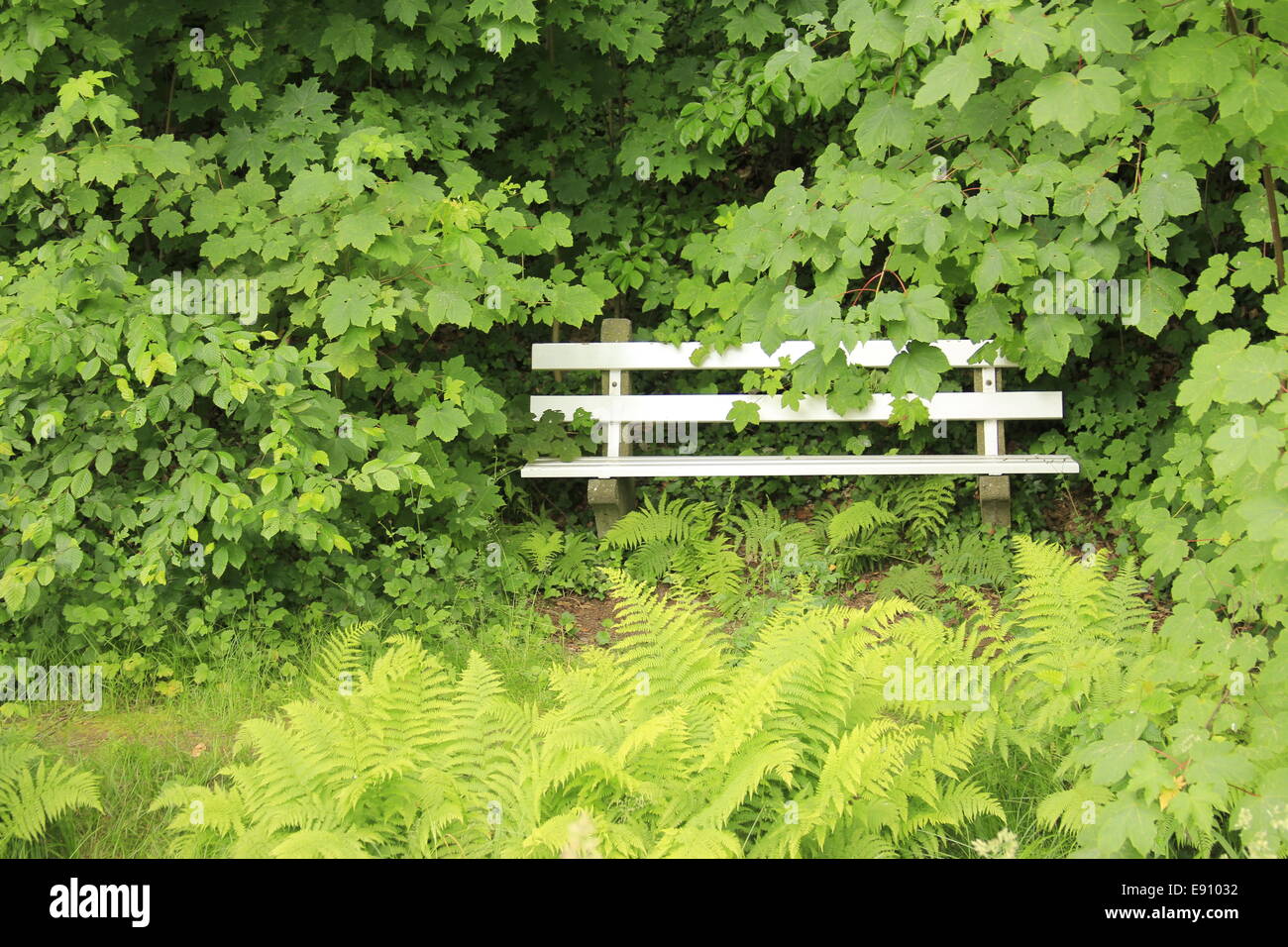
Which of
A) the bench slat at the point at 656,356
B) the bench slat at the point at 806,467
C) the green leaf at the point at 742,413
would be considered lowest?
the bench slat at the point at 806,467

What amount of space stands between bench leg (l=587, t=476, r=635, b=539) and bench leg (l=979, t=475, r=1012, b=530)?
183cm

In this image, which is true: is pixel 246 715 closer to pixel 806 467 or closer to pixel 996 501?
pixel 806 467

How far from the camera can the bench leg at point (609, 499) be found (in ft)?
19.9

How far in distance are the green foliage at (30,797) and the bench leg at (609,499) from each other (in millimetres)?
3021

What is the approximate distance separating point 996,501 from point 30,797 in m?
4.57

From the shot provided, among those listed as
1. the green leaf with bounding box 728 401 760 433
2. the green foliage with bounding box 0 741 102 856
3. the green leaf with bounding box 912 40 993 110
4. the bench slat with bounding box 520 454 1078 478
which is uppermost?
the green leaf with bounding box 912 40 993 110

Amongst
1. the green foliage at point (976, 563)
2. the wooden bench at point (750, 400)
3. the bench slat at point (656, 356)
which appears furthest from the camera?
the bench slat at point (656, 356)

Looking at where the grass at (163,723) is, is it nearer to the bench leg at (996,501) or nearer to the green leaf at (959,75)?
the bench leg at (996,501)

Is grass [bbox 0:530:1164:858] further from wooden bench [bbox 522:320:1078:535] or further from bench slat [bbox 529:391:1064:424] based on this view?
bench slat [bbox 529:391:1064:424]

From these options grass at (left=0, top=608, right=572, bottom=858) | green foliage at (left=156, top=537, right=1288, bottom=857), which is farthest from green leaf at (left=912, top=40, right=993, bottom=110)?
grass at (left=0, top=608, right=572, bottom=858)

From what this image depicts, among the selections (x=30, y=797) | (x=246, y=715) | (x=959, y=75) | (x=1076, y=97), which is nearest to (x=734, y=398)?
(x=246, y=715)

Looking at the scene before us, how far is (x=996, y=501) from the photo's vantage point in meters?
6.11

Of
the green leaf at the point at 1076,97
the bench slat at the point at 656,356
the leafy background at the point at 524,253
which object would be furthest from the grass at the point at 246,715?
the green leaf at the point at 1076,97

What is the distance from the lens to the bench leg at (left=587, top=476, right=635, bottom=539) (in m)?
6.05
